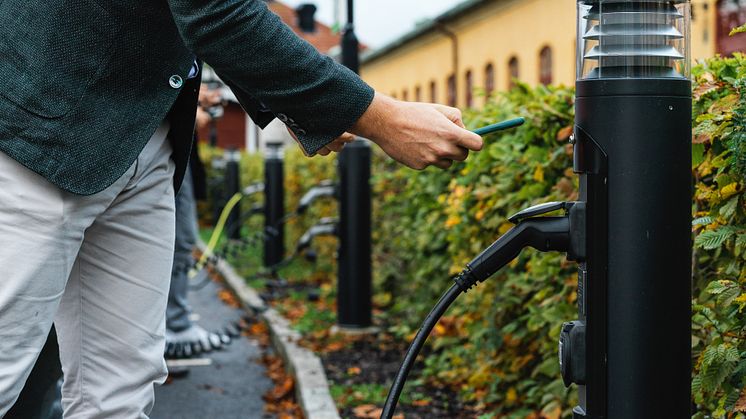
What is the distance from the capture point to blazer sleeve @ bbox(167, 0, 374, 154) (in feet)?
6.22

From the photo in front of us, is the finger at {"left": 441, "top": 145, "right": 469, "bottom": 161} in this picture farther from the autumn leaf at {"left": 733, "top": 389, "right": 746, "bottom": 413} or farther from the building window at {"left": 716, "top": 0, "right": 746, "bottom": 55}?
the building window at {"left": 716, "top": 0, "right": 746, "bottom": 55}

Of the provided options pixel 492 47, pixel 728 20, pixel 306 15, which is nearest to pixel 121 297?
pixel 306 15

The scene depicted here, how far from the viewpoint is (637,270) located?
171 centimetres

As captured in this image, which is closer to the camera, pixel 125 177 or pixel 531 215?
pixel 531 215

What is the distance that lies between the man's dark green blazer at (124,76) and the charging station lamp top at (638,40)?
446 mm

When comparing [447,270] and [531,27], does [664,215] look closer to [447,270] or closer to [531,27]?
[447,270]

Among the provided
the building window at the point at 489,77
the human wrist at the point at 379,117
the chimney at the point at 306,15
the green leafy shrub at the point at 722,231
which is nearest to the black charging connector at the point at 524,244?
the human wrist at the point at 379,117

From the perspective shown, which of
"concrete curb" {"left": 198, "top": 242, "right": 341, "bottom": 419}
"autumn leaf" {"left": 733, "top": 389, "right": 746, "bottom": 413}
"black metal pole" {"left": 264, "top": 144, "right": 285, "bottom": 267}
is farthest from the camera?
"black metal pole" {"left": 264, "top": 144, "right": 285, "bottom": 267}

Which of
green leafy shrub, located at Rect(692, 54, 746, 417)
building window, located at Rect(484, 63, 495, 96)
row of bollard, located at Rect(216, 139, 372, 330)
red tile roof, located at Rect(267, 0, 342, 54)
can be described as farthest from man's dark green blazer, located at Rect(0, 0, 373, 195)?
red tile roof, located at Rect(267, 0, 342, 54)

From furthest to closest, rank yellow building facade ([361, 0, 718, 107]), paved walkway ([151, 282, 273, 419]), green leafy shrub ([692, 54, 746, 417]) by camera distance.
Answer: yellow building facade ([361, 0, 718, 107]) < paved walkway ([151, 282, 273, 419]) < green leafy shrub ([692, 54, 746, 417])

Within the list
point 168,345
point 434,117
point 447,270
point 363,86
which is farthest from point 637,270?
point 168,345

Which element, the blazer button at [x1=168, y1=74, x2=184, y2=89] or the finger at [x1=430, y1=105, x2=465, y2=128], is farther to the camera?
the blazer button at [x1=168, y1=74, x2=184, y2=89]

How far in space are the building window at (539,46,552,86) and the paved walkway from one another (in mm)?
16028

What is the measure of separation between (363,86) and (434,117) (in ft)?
0.49
